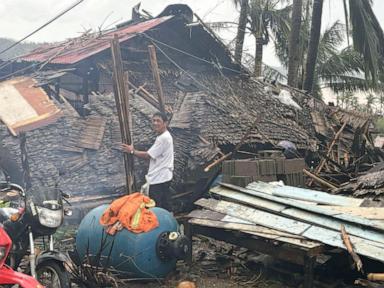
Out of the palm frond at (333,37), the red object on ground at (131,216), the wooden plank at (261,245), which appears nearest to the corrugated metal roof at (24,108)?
the red object on ground at (131,216)

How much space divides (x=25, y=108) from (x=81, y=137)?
4.48 ft

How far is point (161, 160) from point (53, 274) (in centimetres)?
238

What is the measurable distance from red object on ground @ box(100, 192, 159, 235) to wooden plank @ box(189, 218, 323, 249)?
561 mm

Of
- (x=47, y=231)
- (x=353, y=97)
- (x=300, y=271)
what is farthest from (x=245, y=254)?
(x=353, y=97)

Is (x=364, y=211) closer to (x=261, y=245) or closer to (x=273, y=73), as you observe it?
(x=261, y=245)

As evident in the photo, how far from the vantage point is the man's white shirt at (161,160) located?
6102 mm

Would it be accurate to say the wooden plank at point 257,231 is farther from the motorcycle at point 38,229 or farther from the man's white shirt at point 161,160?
the motorcycle at point 38,229

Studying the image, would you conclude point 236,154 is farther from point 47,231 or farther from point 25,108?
point 47,231

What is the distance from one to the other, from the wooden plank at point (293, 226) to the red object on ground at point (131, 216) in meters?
0.84

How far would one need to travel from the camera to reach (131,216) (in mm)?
5035

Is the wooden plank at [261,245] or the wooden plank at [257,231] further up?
the wooden plank at [257,231]

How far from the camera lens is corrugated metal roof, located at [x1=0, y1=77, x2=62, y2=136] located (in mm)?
6941

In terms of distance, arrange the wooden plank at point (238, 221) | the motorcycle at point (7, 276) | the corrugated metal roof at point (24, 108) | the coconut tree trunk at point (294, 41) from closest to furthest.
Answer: the motorcycle at point (7, 276) < the wooden plank at point (238, 221) < the corrugated metal roof at point (24, 108) < the coconut tree trunk at point (294, 41)

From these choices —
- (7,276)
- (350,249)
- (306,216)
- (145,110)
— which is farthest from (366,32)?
(7,276)
